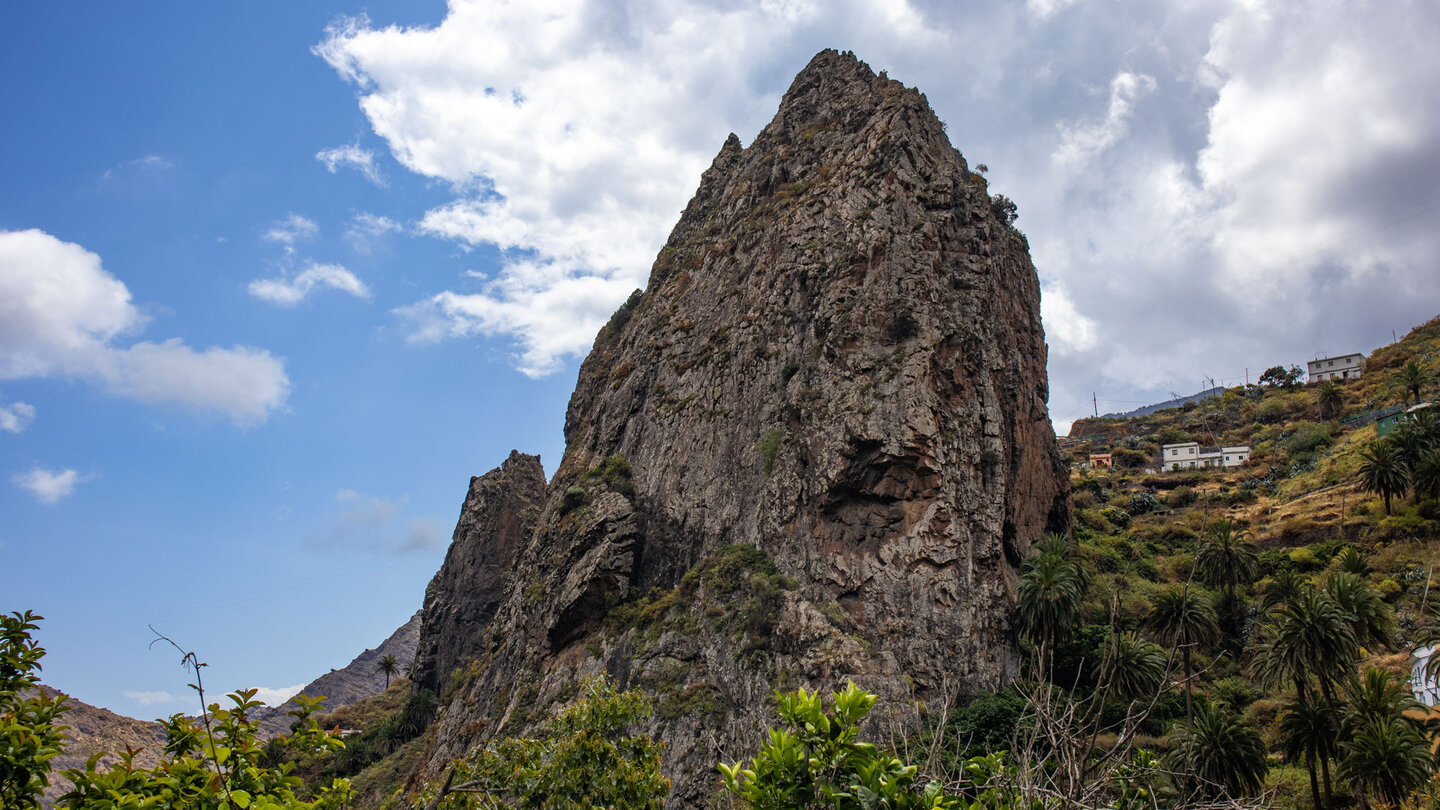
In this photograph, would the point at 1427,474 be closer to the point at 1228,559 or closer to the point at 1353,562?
the point at 1353,562

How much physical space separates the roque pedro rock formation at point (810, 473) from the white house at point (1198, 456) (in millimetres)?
45223

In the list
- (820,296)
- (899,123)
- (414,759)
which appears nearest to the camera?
(820,296)

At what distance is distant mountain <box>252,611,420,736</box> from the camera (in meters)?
130

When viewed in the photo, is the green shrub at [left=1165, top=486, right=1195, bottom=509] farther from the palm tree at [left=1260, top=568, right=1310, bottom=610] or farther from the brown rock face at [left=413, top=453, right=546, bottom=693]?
the brown rock face at [left=413, top=453, right=546, bottom=693]

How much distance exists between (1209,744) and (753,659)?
60.6 ft

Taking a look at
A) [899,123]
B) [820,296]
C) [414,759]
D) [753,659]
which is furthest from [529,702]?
[899,123]

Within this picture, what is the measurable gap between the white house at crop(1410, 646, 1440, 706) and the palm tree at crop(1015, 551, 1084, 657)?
512 inches

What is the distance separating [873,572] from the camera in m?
39.0

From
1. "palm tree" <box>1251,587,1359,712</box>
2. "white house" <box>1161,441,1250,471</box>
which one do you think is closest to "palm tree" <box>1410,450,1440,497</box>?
"palm tree" <box>1251,587,1359,712</box>

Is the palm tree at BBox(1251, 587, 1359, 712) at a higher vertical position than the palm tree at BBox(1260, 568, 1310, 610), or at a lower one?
lower

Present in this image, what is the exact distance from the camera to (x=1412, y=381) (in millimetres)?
67938

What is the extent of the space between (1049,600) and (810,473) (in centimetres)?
1355

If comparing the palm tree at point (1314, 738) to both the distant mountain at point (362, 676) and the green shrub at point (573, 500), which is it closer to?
the green shrub at point (573, 500)

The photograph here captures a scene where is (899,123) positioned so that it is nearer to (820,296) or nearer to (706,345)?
(820,296)
